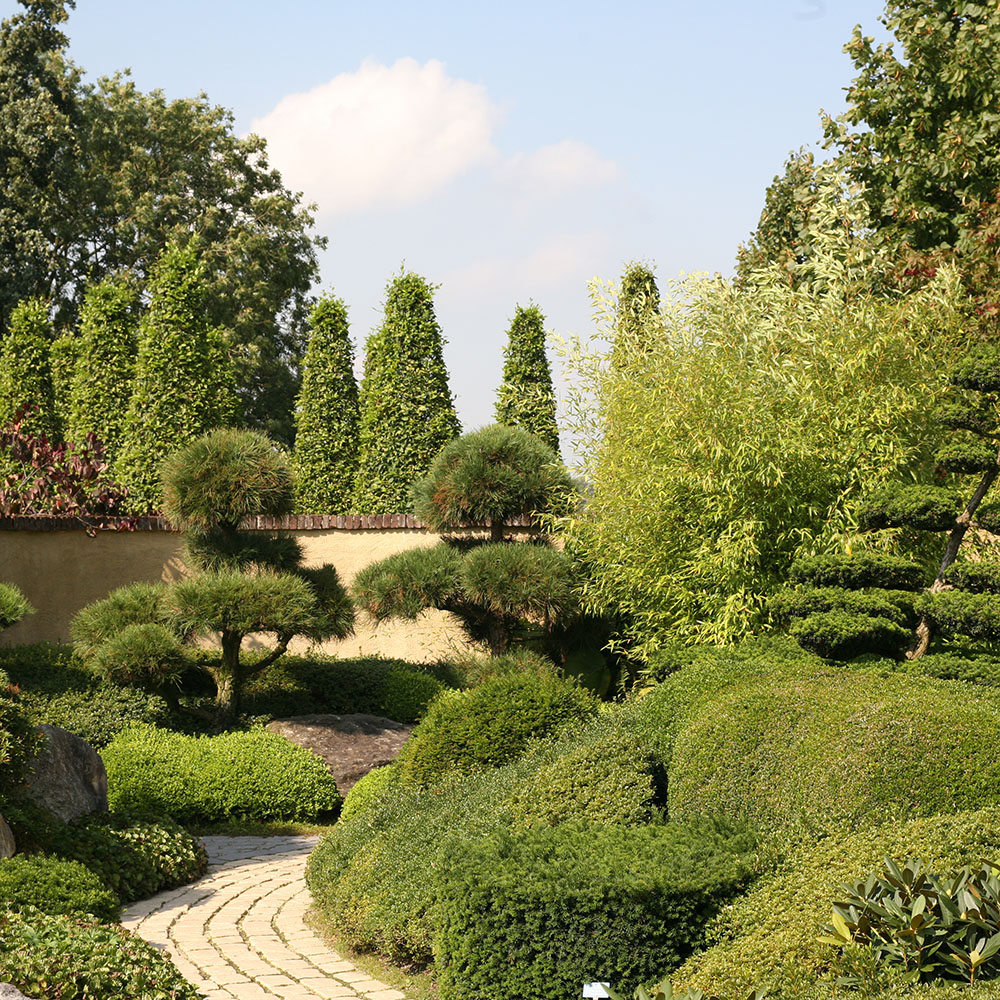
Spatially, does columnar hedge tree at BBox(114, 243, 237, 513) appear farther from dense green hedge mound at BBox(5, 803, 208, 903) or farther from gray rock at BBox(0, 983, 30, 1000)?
gray rock at BBox(0, 983, 30, 1000)

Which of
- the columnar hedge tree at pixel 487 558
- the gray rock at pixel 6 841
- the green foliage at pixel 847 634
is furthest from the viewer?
the columnar hedge tree at pixel 487 558

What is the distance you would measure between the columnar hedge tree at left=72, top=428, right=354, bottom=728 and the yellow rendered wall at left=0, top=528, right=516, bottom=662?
2186mm

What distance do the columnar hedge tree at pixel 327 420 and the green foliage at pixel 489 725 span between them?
7.57 metres

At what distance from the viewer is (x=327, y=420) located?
1566cm

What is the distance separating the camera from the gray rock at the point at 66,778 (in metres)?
7.54

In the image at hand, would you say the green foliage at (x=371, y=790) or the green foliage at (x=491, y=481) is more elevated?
the green foliage at (x=491, y=481)

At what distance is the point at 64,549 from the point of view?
13.6 metres

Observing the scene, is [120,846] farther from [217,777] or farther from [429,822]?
[217,777]

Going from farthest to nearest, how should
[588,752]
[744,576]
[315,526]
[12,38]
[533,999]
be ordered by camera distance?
[12,38] → [315,526] → [744,576] → [588,752] → [533,999]

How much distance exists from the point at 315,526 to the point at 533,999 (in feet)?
32.5

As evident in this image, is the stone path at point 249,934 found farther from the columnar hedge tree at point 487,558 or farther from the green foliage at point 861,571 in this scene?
the green foliage at point 861,571

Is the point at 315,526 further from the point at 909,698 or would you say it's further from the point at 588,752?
the point at 909,698

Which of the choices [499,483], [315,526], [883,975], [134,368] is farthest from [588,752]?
[134,368]

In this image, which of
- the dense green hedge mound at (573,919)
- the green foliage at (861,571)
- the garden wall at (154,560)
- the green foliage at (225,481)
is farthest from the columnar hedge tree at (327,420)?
the dense green hedge mound at (573,919)
